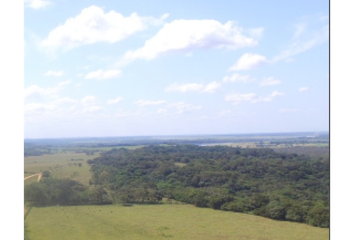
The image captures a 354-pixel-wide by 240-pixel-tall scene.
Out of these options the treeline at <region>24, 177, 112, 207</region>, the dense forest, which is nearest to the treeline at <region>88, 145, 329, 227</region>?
the dense forest

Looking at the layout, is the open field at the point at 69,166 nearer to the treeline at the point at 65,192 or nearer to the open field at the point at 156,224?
the treeline at the point at 65,192

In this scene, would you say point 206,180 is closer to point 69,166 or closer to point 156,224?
point 156,224

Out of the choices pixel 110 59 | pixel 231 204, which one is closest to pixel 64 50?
pixel 110 59

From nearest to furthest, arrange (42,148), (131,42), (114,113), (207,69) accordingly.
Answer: (42,148) → (131,42) → (207,69) → (114,113)

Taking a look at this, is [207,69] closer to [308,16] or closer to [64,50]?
[308,16]

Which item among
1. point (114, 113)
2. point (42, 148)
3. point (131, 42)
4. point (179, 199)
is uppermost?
point (131, 42)

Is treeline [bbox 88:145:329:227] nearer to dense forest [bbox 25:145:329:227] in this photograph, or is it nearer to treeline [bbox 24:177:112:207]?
dense forest [bbox 25:145:329:227]
